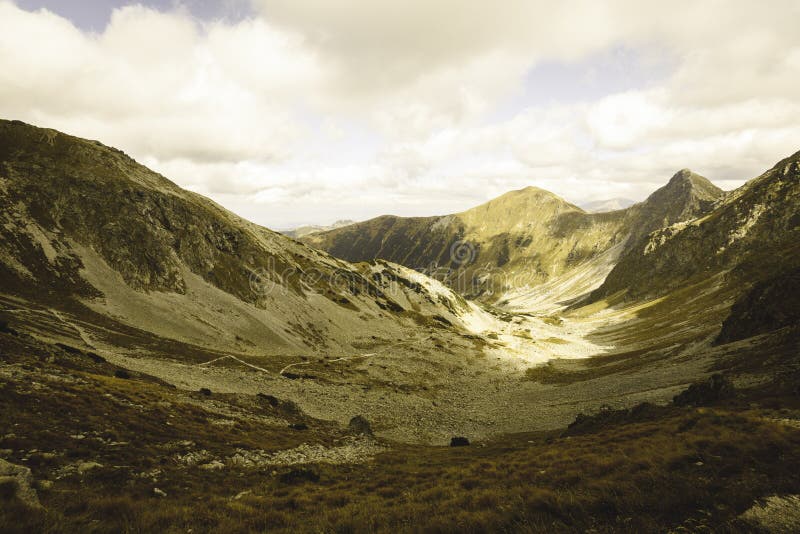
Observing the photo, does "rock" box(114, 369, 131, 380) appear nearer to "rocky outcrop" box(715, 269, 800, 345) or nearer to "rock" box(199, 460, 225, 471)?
"rock" box(199, 460, 225, 471)

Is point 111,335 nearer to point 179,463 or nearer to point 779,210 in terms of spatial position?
point 179,463

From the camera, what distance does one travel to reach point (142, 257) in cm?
7712

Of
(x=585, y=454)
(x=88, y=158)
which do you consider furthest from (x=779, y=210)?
(x=88, y=158)

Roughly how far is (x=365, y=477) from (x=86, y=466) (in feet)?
45.3

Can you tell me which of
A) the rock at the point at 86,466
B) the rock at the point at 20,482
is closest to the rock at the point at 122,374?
the rock at the point at 86,466

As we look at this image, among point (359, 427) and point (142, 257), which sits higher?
point (142, 257)

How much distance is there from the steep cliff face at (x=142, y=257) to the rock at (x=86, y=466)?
170 ft

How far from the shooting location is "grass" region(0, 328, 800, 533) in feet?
35.2

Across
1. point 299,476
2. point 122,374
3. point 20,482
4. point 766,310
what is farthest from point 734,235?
point 20,482

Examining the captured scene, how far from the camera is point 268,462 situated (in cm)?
2414

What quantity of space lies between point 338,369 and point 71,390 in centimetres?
4639

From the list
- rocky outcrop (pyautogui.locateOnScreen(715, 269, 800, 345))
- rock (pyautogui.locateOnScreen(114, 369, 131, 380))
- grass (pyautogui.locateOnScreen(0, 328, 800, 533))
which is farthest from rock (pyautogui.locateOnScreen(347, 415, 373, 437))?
rocky outcrop (pyautogui.locateOnScreen(715, 269, 800, 345))

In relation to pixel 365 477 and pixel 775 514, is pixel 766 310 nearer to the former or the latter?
pixel 775 514

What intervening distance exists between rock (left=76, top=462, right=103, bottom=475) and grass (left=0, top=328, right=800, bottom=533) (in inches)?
11.4
